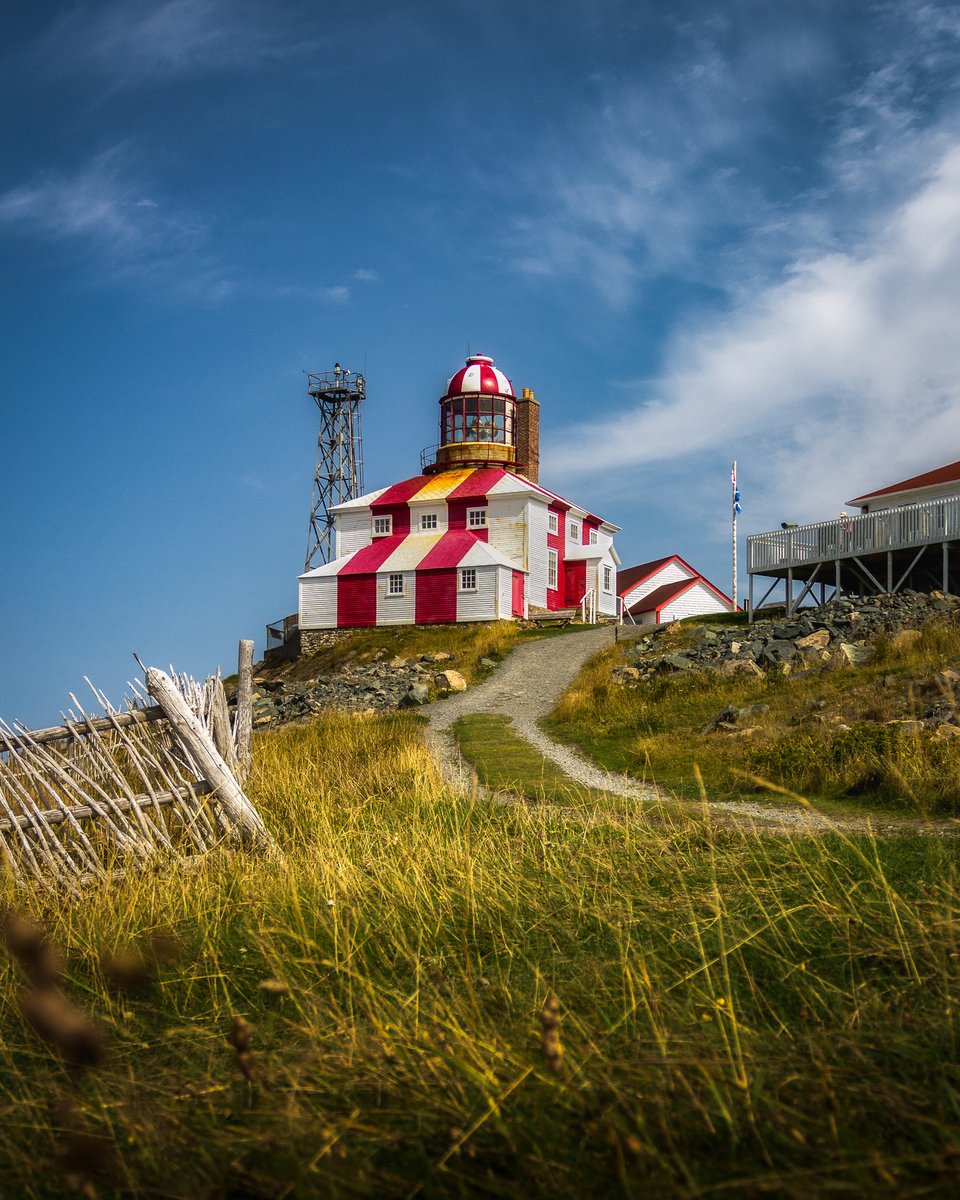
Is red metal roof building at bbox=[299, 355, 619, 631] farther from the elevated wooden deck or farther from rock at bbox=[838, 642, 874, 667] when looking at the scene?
rock at bbox=[838, 642, 874, 667]

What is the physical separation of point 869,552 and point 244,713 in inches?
885

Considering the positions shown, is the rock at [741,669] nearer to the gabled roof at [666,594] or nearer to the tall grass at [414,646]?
the tall grass at [414,646]

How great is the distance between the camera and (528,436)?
46.1 m

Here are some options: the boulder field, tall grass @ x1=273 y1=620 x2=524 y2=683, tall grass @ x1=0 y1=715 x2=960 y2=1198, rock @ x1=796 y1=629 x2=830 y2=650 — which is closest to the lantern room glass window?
tall grass @ x1=273 y1=620 x2=524 y2=683

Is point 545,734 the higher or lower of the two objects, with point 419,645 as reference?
lower

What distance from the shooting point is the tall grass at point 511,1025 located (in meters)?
2.91

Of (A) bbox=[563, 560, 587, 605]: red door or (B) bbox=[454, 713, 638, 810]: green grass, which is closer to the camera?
(B) bbox=[454, 713, 638, 810]: green grass

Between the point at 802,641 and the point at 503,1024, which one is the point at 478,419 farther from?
the point at 503,1024

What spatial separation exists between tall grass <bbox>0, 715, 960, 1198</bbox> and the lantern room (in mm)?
37500

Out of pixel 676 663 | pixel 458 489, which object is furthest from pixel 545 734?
pixel 458 489

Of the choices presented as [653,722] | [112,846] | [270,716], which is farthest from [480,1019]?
[270,716]

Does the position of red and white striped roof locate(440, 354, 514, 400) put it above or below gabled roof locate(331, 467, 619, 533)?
above

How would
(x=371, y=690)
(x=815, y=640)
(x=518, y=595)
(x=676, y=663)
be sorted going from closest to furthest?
(x=815, y=640), (x=676, y=663), (x=371, y=690), (x=518, y=595)

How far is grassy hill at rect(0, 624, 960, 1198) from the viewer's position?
2898 mm
